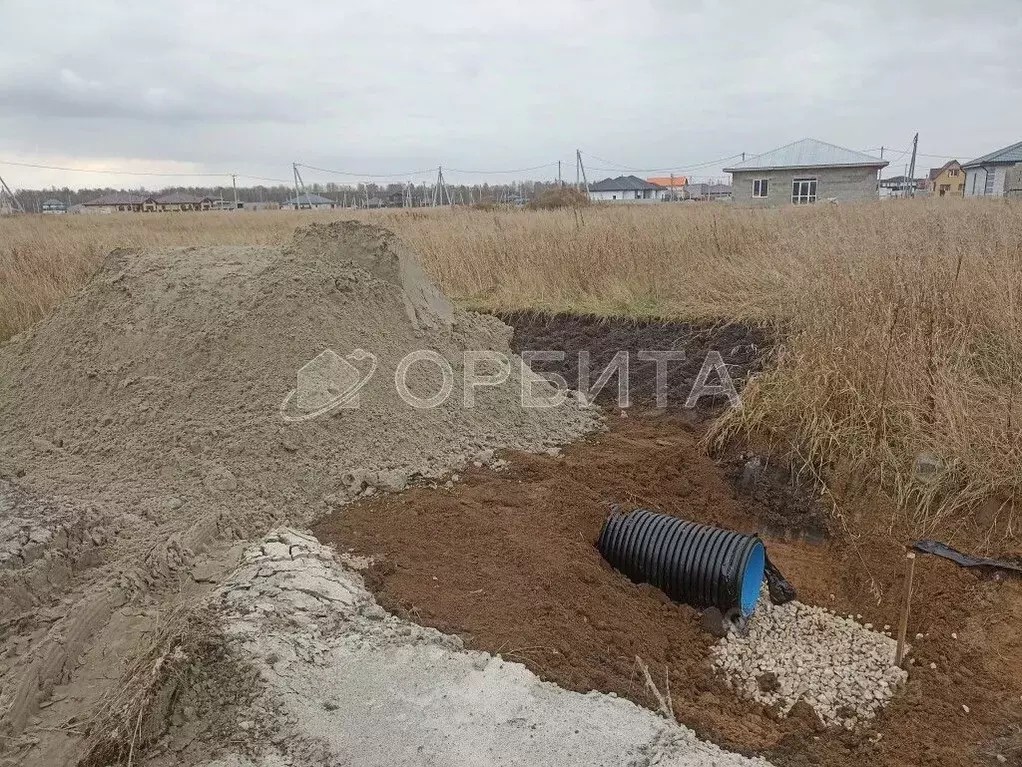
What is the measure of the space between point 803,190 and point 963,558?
26.9m

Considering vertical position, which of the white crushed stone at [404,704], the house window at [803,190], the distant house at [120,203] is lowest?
the white crushed stone at [404,704]

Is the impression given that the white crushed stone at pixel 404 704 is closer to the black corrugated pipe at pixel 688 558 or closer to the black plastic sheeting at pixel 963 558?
the black corrugated pipe at pixel 688 558

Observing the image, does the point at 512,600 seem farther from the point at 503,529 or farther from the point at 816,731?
the point at 816,731

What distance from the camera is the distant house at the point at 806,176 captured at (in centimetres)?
2661

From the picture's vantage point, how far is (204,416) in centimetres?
432

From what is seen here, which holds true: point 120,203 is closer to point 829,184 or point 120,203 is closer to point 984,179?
point 829,184

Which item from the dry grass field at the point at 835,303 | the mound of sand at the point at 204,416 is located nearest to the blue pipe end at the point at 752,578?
the dry grass field at the point at 835,303

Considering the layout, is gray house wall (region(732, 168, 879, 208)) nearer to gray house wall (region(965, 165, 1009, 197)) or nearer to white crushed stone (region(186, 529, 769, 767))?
gray house wall (region(965, 165, 1009, 197))

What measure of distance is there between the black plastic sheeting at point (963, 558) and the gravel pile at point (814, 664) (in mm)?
712

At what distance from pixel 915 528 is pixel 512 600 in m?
2.51

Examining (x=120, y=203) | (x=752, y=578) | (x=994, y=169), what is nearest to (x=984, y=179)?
(x=994, y=169)

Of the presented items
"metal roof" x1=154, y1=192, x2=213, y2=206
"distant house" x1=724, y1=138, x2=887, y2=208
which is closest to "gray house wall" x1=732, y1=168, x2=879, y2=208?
"distant house" x1=724, y1=138, x2=887, y2=208

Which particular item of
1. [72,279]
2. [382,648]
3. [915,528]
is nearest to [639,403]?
[915,528]

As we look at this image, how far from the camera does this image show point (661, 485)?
4.53 meters
